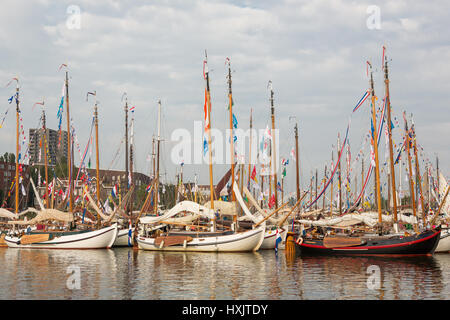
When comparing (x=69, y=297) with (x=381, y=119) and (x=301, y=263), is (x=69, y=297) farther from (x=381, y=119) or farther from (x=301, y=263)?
(x=381, y=119)

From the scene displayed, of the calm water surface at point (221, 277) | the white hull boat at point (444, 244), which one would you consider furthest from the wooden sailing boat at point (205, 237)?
the white hull boat at point (444, 244)

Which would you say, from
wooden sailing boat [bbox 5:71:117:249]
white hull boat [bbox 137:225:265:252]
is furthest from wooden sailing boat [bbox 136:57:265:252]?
wooden sailing boat [bbox 5:71:117:249]

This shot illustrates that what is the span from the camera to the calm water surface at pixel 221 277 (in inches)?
1005

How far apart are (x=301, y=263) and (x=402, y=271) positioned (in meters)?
8.51

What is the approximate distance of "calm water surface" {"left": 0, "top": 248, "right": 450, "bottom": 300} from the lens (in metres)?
25.5

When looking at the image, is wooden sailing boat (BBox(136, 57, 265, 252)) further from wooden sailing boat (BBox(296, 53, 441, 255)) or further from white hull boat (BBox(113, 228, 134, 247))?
white hull boat (BBox(113, 228, 134, 247))

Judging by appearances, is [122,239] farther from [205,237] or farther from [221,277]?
[221,277]

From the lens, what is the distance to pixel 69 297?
24359 mm

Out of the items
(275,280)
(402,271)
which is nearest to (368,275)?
(402,271)

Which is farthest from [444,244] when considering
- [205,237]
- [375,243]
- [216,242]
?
[205,237]

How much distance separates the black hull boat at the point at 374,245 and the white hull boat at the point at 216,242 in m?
4.06
